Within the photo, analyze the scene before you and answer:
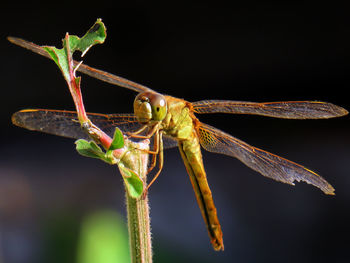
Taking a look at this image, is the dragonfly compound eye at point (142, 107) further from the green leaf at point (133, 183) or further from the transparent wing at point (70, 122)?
the green leaf at point (133, 183)

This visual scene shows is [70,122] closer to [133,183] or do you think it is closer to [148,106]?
[148,106]

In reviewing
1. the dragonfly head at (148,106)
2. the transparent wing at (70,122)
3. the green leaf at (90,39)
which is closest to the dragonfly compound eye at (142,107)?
the dragonfly head at (148,106)

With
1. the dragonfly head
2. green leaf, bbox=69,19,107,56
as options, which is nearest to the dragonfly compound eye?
the dragonfly head

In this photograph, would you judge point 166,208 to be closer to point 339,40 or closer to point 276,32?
point 276,32

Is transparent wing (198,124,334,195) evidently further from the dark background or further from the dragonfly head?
the dark background

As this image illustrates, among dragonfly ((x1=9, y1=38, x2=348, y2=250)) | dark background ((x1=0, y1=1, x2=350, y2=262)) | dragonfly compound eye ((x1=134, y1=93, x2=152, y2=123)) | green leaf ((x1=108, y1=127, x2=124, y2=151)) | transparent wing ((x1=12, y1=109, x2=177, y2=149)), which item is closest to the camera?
green leaf ((x1=108, y1=127, x2=124, y2=151))

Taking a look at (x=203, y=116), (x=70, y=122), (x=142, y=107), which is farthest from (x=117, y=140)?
(x=203, y=116)
